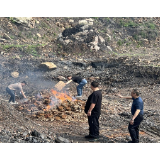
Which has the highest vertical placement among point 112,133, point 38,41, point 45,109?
point 38,41

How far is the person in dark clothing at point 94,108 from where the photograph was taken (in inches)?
274

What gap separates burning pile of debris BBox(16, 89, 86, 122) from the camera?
948 centimetres

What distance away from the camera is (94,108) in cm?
710

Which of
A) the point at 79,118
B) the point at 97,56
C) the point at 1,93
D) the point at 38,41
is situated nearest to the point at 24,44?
the point at 38,41

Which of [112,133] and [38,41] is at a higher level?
[38,41]

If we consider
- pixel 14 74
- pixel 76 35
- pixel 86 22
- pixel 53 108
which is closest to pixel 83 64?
pixel 76 35

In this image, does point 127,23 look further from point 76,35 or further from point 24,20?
point 24,20

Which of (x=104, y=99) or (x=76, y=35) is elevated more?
(x=76, y=35)

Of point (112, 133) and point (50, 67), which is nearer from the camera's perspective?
point (112, 133)

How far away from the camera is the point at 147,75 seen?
15.5 metres

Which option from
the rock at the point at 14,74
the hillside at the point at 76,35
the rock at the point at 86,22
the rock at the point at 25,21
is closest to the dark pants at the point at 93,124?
the rock at the point at 14,74

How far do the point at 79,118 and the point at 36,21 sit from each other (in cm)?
1573

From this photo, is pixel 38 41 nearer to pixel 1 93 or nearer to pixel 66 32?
pixel 66 32

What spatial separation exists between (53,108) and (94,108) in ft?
10.8
